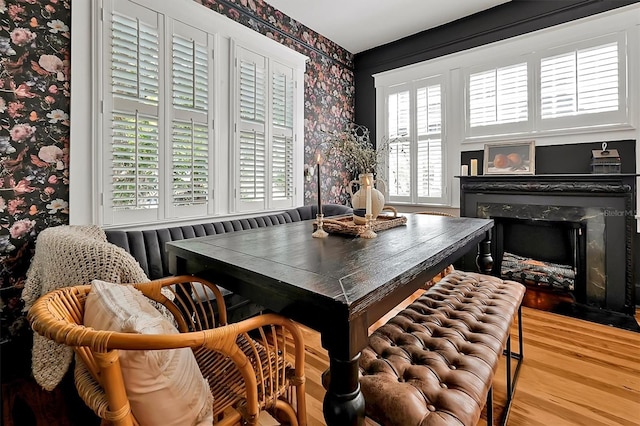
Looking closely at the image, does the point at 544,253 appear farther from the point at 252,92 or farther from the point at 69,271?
the point at 69,271

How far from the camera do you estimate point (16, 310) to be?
1.97 metres

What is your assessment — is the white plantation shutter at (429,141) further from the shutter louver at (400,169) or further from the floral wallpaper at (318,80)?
the floral wallpaper at (318,80)

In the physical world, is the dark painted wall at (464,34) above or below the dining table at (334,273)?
above

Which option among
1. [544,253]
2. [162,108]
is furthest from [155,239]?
[544,253]

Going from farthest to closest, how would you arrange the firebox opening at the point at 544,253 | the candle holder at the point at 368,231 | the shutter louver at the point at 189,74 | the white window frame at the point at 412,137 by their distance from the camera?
the white window frame at the point at 412,137, the firebox opening at the point at 544,253, the shutter louver at the point at 189,74, the candle holder at the point at 368,231

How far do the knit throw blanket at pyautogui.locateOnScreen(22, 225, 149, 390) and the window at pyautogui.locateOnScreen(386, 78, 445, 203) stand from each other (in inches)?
138

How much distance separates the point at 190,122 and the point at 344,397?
8.55 feet

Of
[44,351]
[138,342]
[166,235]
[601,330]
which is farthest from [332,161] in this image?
[138,342]

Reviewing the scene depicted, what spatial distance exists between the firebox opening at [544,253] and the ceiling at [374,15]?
242 cm

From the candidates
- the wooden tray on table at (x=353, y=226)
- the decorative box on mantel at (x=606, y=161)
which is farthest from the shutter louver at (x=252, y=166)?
the decorative box on mantel at (x=606, y=161)

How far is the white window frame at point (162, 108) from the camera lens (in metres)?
2.17

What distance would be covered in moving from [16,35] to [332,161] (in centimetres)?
334

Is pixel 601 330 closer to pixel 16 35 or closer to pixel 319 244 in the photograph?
pixel 319 244

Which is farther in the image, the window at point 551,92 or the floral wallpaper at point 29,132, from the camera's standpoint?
the window at point 551,92
